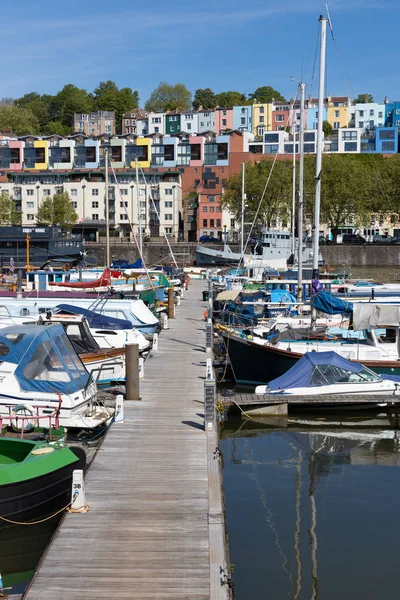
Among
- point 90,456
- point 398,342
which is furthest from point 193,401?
point 398,342

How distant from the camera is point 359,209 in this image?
109062 millimetres

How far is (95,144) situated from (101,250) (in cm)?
2751

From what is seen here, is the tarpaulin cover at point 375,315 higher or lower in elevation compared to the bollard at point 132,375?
higher

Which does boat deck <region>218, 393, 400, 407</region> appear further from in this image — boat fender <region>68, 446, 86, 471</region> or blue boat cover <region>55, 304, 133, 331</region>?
boat fender <region>68, 446, 86, 471</region>

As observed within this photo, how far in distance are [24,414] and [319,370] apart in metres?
9.70

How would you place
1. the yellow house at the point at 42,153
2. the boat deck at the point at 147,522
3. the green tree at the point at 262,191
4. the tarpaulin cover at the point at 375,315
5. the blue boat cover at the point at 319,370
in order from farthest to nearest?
the yellow house at the point at 42,153 → the green tree at the point at 262,191 → the tarpaulin cover at the point at 375,315 → the blue boat cover at the point at 319,370 → the boat deck at the point at 147,522

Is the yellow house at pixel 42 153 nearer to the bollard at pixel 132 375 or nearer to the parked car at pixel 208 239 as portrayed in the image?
the parked car at pixel 208 239

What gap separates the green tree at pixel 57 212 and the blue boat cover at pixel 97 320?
79.1 m

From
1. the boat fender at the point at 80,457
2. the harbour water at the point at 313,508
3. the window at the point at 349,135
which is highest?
the window at the point at 349,135

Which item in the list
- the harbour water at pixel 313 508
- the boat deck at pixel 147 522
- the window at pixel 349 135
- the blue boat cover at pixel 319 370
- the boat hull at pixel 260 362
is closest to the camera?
the boat deck at pixel 147 522

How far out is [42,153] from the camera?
433 feet

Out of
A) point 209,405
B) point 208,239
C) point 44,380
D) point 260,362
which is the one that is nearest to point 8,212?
point 208,239

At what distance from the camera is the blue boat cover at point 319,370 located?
2550 centimetres

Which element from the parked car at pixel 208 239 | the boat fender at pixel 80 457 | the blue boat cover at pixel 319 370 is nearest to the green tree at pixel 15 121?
the parked car at pixel 208 239
